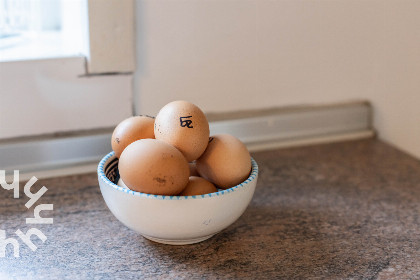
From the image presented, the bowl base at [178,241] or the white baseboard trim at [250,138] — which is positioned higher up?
the white baseboard trim at [250,138]

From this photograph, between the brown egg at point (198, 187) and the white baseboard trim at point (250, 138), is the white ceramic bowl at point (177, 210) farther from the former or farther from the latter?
the white baseboard trim at point (250, 138)

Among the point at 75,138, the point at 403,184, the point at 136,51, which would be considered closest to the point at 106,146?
the point at 75,138

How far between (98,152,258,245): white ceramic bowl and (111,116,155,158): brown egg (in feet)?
0.17

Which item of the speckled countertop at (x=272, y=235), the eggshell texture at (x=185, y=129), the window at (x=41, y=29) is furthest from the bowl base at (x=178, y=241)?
the window at (x=41, y=29)

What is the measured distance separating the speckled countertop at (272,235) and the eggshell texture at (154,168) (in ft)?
0.40

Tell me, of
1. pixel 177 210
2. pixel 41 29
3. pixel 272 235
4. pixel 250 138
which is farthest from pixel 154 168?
pixel 41 29

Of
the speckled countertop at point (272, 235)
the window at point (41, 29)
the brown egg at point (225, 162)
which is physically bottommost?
the speckled countertop at point (272, 235)

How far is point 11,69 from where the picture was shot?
101cm

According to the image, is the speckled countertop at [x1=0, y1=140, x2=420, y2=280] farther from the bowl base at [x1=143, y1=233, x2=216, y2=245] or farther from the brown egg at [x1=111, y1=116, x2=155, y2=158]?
the brown egg at [x1=111, y1=116, x2=155, y2=158]

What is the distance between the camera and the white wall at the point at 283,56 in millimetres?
1108

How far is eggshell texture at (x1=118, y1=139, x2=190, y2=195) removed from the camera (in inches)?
29.3

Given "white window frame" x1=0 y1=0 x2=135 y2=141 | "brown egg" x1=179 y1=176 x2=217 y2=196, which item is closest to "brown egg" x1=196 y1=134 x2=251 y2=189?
"brown egg" x1=179 y1=176 x2=217 y2=196

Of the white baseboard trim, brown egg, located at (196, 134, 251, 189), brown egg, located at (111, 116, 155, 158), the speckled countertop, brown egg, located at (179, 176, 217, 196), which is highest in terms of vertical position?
brown egg, located at (111, 116, 155, 158)

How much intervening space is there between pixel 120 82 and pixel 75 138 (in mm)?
141
